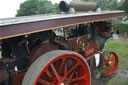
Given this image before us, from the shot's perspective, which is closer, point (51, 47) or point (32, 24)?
point (32, 24)

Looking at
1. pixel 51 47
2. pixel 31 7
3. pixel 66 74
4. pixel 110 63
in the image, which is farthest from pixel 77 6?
pixel 31 7

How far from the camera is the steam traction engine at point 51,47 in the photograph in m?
1.70

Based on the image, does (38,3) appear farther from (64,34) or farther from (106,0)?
(64,34)

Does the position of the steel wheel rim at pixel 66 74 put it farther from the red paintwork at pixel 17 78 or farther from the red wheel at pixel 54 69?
the red paintwork at pixel 17 78

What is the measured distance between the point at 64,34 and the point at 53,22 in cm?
108

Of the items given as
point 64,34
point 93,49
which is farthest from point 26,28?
point 93,49

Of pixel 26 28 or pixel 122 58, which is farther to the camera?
pixel 122 58

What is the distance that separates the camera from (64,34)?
117 inches

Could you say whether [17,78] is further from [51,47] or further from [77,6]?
[77,6]

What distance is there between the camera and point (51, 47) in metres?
2.56

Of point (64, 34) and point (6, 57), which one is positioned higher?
point (64, 34)

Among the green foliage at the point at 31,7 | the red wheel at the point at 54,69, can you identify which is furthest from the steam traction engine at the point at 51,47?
the green foliage at the point at 31,7

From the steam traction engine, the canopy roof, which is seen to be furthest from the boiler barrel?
the canopy roof

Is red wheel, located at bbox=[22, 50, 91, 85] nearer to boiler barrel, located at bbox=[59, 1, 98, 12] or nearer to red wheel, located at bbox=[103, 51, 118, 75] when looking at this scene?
boiler barrel, located at bbox=[59, 1, 98, 12]
